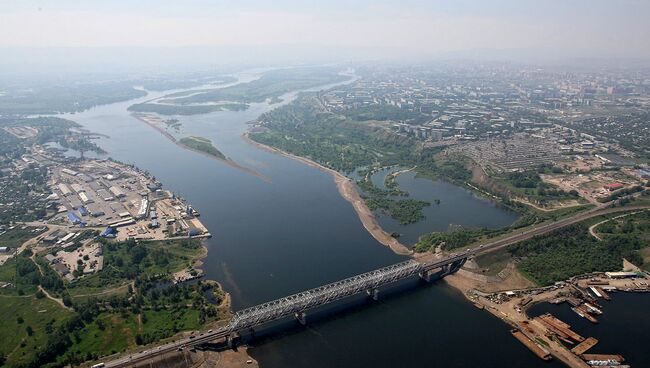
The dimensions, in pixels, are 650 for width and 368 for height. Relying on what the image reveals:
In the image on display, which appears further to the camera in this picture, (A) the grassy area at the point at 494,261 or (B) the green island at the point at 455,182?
(B) the green island at the point at 455,182

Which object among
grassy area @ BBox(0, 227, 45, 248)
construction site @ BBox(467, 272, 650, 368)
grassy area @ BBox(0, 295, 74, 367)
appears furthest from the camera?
grassy area @ BBox(0, 227, 45, 248)

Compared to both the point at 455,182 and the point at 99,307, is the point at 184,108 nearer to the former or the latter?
the point at 455,182

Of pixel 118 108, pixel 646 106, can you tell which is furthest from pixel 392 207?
pixel 118 108

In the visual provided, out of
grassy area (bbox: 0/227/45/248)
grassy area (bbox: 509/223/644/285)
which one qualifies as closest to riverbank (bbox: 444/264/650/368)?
grassy area (bbox: 509/223/644/285)

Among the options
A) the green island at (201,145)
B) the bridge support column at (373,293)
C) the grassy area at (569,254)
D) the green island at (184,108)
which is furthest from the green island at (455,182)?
the green island at (184,108)

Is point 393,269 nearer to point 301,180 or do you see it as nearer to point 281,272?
point 281,272

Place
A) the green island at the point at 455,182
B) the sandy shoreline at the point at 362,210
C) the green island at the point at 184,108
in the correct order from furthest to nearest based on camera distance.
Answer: the green island at the point at 184,108 < the sandy shoreline at the point at 362,210 < the green island at the point at 455,182

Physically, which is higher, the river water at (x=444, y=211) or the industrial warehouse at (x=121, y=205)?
the industrial warehouse at (x=121, y=205)

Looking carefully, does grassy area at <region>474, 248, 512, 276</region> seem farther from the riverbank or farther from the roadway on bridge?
the riverbank

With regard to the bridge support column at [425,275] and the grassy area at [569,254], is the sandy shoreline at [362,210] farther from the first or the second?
the grassy area at [569,254]
